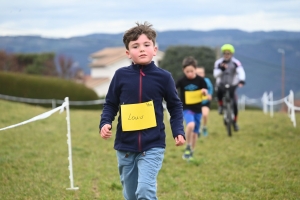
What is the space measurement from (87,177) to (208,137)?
20.5 feet

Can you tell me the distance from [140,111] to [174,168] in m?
4.54

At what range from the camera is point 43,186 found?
7.71 metres

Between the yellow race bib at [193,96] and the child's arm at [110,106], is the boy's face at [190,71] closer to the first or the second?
the yellow race bib at [193,96]

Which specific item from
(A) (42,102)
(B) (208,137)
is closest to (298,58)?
(A) (42,102)

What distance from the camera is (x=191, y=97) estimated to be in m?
10.1

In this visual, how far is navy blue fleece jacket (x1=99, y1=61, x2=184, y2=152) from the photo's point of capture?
5.11 metres

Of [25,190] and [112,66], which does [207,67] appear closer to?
[112,66]

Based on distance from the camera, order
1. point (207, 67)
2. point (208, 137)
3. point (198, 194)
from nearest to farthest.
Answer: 1. point (198, 194)
2. point (208, 137)
3. point (207, 67)

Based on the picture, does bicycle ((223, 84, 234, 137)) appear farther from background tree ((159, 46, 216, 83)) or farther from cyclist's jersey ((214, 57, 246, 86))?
background tree ((159, 46, 216, 83))

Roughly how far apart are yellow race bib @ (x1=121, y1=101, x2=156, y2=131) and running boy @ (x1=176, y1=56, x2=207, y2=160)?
4.77 m

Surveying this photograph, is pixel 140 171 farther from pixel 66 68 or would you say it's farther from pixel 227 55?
pixel 66 68

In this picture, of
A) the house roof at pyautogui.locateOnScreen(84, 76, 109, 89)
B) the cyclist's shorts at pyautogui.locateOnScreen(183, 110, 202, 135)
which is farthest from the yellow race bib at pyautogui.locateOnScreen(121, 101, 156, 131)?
the house roof at pyautogui.locateOnScreen(84, 76, 109, 89)

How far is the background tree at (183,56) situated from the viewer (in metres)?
81.9

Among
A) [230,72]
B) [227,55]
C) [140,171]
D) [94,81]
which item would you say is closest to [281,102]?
[230,72]
